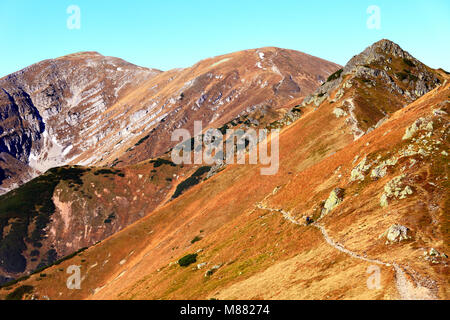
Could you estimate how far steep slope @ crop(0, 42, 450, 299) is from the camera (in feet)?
98.5

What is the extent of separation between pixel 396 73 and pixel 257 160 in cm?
6127

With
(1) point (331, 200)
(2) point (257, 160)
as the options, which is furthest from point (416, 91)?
(1) point (331, 200)

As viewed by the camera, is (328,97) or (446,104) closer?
(446,104)

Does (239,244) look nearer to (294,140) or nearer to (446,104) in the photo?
(446,104)

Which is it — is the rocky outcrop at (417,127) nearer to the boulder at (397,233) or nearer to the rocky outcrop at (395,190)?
the rocky outcrop at (395,190)

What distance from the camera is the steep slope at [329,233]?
1182 inches

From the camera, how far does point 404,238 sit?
32094mm

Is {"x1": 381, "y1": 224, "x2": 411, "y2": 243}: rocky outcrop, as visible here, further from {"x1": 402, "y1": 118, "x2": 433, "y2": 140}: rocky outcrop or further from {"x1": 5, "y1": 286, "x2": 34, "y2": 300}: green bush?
{"x1": 5, "y1": 286, "x2": 34, "y2": 300}: green bush

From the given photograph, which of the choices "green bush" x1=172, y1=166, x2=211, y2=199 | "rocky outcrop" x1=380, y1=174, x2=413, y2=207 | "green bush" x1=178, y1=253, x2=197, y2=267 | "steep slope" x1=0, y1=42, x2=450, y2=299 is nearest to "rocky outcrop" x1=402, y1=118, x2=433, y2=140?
"steep slope" x1=0, y1=42, x2=450, y2=299

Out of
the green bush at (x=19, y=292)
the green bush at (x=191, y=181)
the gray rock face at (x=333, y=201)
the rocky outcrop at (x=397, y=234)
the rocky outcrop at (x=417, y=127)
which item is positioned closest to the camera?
the rocky outcrop at (x=397, y=234)

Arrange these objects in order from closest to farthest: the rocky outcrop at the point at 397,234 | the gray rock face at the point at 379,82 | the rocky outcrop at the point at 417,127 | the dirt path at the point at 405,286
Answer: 1. the dirt path at the point at 405,286
2. the rocky outcrop at the point at 397,234
3. the rocky outcrop at the point at 417,127
4. the gray rock face at the point at 379,82

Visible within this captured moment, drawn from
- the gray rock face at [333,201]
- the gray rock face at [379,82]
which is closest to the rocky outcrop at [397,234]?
the gray rock face at [333,201]

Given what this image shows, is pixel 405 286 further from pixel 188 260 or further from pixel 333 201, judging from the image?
pixel 188 260

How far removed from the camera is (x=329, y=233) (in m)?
41.6
